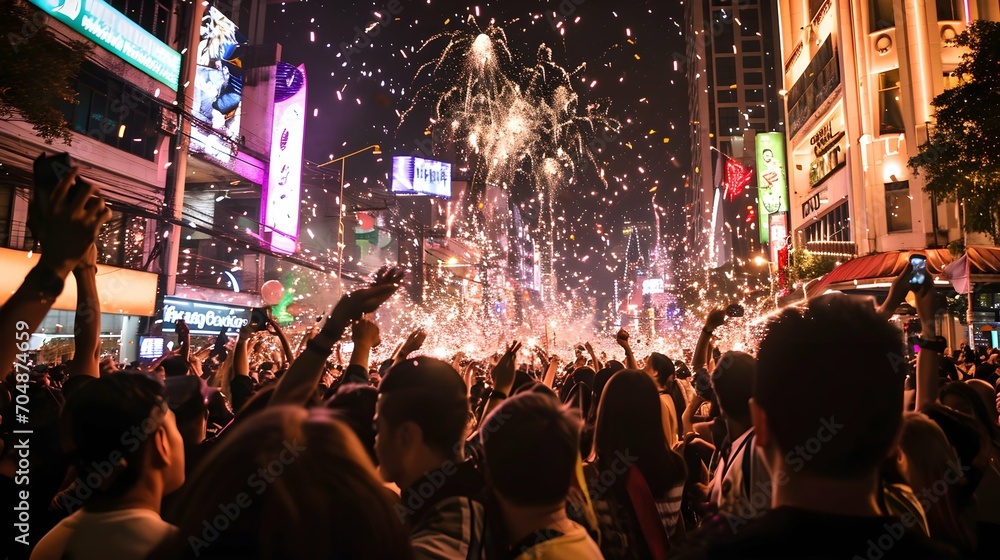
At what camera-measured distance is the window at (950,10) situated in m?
23.0

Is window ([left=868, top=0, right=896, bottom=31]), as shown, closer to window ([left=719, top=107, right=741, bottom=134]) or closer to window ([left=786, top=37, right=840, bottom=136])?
window ([left=786, top=37, right=840, bottom=136])

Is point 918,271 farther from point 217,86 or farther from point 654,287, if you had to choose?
point 654,287

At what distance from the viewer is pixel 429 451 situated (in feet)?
8.29

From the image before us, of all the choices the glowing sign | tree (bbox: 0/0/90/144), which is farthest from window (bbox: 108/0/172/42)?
the glowing sign

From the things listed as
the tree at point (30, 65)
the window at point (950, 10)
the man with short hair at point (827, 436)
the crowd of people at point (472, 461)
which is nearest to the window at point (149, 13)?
the tree at point (30, 65)

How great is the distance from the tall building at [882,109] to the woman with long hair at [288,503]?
22.8m

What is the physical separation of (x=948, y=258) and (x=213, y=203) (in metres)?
32.9

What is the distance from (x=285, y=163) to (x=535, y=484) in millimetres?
31781

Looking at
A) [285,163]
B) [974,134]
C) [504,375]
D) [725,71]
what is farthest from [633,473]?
[725,71]

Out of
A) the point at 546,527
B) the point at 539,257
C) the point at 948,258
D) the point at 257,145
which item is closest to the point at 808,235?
the point at 948,258

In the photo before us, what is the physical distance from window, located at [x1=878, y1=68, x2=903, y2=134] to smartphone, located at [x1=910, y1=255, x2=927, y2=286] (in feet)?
81.2

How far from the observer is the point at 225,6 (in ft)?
121

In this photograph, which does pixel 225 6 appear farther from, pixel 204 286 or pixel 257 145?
pixel 204 286

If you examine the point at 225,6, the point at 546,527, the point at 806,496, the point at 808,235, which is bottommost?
the point at 546,527
